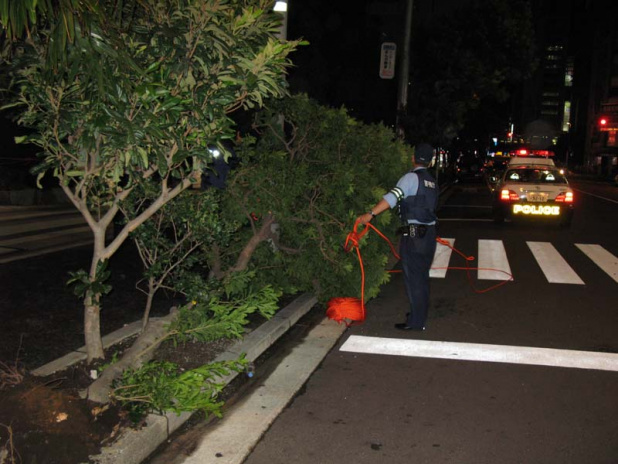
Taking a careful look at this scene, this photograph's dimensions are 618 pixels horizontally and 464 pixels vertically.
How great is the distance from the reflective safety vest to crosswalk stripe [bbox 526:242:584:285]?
400 centimetres

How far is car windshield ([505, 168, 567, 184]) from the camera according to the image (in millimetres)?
15906

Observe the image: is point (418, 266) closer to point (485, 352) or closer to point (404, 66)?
point (485, 352)

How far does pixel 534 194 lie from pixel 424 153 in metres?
10.1

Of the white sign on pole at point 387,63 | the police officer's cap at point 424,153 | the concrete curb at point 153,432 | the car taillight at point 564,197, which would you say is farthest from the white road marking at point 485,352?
the white sign on pole at point 387,63

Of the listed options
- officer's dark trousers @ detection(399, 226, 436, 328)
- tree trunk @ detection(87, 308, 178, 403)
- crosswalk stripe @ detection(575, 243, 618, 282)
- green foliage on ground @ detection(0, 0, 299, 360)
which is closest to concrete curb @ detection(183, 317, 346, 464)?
tree trunk @ detection(87, 308, 178, 403)

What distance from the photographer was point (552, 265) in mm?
10883

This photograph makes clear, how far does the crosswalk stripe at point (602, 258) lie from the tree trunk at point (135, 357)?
7.68 metres

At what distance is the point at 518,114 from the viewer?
19550cm

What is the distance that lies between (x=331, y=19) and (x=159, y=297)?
41.9 ft

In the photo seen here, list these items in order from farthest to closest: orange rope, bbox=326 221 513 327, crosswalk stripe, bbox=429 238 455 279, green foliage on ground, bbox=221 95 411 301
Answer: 1. crosswalk stripe, bbox=429 238 455 279
2. orange rope, bbox=326 221 513 327
3. green foliage on ground, bbox=221 95 411 301

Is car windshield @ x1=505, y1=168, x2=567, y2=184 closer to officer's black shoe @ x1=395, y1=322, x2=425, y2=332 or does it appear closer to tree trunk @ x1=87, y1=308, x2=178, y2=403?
officer's black shoe @ x1=395, y1=322, x2=425, y2=332

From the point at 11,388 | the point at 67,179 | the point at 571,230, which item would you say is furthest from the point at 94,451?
the point at 571,230

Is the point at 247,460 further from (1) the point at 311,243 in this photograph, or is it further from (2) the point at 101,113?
(1) the point at 311,243

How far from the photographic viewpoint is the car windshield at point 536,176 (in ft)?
52.2
